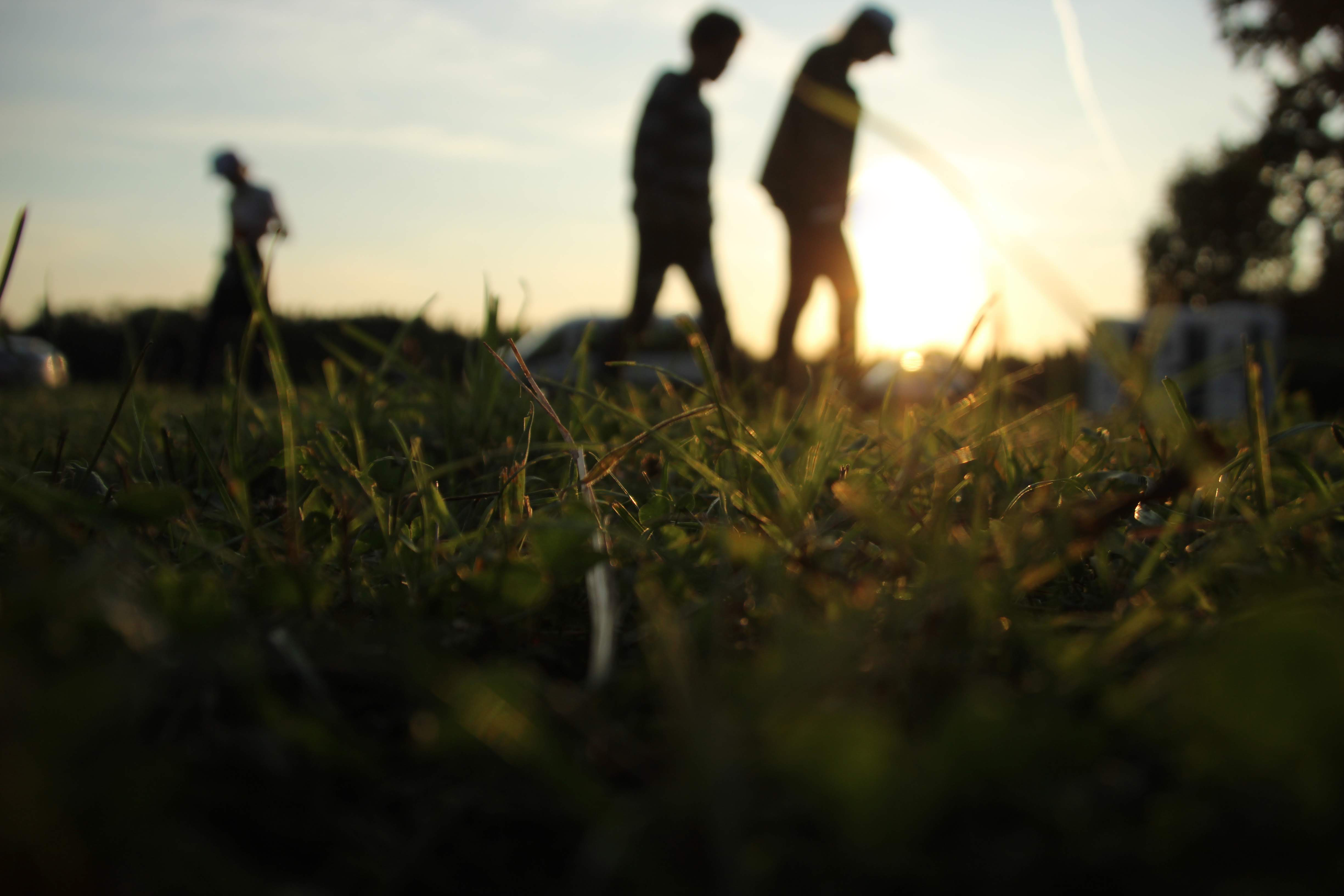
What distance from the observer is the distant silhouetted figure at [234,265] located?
6094mm

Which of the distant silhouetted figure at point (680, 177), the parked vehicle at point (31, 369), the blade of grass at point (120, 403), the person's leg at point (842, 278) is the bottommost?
the parked vehicle at point (31, 369)

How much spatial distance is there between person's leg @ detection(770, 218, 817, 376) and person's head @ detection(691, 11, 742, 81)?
2.77 feet

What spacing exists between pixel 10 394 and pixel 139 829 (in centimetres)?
720

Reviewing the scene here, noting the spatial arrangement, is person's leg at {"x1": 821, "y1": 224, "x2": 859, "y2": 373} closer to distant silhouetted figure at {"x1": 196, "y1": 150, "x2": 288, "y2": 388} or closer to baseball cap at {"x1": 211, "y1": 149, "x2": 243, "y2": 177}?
distant silhouetted figure at {"x1": 196, "y1": 150, "x2": 288, "y2": 388}

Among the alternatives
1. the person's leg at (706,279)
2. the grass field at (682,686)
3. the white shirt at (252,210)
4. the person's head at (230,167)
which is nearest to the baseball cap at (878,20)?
the person's leg at (706,279)

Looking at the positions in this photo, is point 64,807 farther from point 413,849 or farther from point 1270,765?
point 1270,765

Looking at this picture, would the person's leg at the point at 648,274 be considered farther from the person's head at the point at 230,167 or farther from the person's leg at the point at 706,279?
the person's head at the point at 230,167

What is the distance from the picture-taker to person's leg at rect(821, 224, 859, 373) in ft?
13.9

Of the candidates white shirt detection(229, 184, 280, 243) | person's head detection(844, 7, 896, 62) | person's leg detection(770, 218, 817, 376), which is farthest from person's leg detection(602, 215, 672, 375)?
white shirt detection(229, 184, 280, 243)

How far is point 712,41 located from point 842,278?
4.30ft

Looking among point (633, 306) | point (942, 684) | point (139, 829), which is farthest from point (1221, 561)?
point (633, 306)

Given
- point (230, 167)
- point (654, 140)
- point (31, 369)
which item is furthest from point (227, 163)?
point (31, 369)

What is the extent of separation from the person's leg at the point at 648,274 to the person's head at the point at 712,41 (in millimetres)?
841

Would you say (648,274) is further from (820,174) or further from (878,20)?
(878,20)
